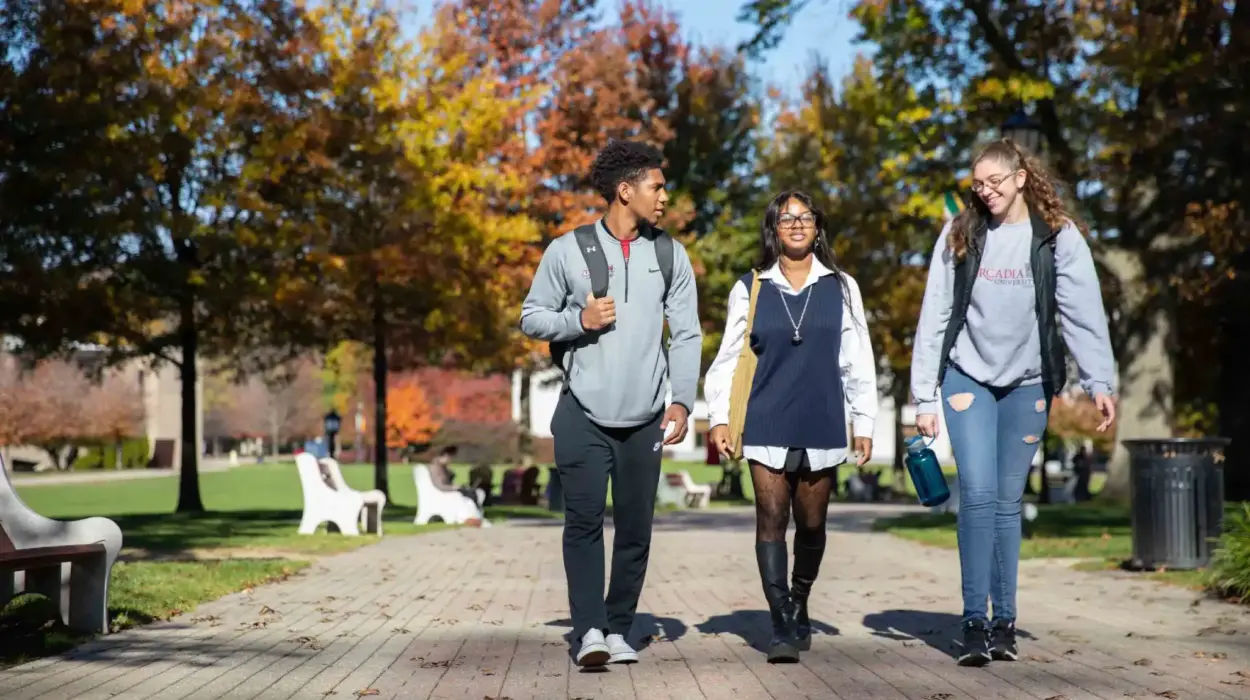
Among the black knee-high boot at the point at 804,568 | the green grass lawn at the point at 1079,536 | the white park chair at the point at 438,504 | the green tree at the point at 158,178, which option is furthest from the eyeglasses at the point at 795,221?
the white park chair at the point at 438,504

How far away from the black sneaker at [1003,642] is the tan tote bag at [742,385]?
4.30ft

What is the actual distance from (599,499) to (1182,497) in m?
7.28

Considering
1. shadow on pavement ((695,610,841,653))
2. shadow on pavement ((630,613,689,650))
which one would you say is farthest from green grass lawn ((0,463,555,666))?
shadow on pavement ((695,610,841,653))

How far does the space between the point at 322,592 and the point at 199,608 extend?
1495 mm

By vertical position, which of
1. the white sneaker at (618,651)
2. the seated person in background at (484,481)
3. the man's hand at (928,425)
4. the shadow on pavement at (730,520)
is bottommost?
the shadow on pavement at (730,520)

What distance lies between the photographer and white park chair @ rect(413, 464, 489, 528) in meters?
25.0

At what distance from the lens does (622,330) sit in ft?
22.7

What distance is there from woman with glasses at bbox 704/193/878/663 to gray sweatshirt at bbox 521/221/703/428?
0.81 feet

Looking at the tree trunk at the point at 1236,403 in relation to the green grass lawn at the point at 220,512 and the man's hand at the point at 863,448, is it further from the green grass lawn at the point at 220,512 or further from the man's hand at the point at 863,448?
the man's hand at the point at 863,448

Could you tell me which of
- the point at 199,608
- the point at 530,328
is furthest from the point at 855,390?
the point at 199,608

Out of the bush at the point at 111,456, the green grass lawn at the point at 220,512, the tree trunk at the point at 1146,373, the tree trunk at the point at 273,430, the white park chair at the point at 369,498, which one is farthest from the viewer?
the tree trunk at the point at 273,430

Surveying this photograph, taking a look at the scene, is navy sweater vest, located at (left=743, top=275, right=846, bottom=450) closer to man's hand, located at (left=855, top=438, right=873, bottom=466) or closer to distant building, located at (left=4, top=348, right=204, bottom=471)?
man's hand, located at (left=855, top=438, right=873, bottom=466)

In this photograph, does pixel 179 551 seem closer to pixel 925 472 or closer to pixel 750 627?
pixel 750 627

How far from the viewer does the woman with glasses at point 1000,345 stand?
7.14 m
